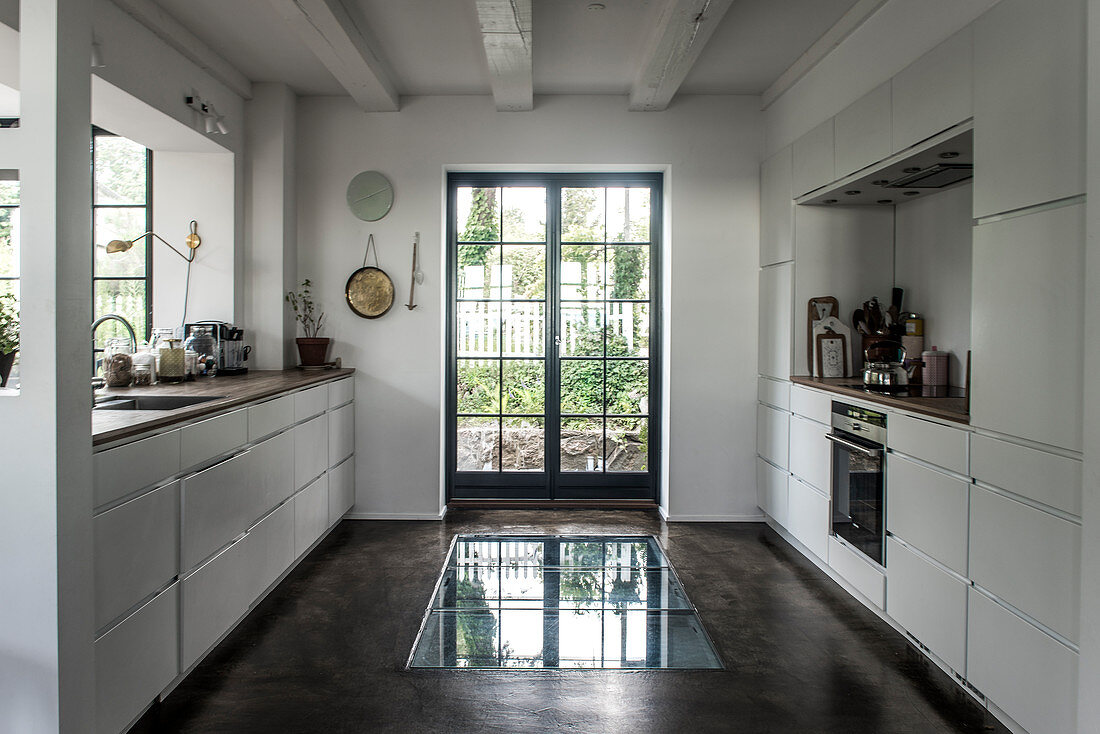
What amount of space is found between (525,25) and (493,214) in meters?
1.73

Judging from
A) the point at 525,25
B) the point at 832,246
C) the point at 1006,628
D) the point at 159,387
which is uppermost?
the point at 525,25

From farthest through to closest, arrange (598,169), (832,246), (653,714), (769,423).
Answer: (598,169) < (769,423) < (832,246) < (653,714)

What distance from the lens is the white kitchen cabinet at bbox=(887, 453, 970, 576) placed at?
2.35 m

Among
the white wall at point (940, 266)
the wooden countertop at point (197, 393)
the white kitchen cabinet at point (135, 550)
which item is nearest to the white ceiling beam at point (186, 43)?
the wooden countertop at point (197, 393)

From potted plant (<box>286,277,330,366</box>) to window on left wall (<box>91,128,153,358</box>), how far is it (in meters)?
0.82

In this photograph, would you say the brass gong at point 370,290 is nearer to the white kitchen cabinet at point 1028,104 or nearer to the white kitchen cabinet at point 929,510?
the white kitchen cabinet at point 929,510

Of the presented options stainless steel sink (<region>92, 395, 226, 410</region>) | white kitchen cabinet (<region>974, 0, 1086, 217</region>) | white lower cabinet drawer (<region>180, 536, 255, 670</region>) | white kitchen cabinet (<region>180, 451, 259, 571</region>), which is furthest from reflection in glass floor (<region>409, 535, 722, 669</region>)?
white kitchen cabinet (<region>974, 0, 1086, 217</region>)

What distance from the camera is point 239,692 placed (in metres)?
2.37

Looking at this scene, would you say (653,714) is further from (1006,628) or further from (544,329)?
(544,329)

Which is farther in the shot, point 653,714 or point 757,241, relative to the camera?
point 757,241

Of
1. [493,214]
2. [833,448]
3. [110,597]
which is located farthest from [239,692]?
[493,214]

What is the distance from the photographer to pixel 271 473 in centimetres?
309

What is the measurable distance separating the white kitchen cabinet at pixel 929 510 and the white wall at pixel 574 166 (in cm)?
177

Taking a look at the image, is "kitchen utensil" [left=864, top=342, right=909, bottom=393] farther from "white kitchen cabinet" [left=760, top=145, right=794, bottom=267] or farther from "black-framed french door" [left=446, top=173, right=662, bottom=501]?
"black-framed french door" [left=446, top=173, right=662, bottom=501]
